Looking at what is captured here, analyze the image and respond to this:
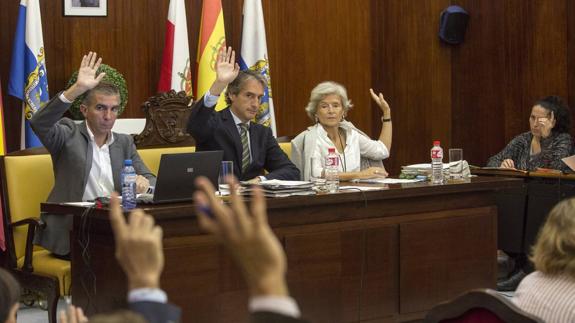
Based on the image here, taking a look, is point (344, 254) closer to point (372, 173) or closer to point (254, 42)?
point (372, 173)

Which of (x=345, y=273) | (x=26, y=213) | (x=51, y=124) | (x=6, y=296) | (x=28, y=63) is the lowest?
(x=345, y=273)

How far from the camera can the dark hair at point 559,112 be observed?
6.88 metres

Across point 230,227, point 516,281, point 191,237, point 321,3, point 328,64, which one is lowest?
point 516,281

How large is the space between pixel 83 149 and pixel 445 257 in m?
2.04

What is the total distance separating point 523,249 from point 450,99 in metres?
2.68

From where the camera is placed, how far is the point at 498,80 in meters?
8.41

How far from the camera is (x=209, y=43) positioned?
717 cm

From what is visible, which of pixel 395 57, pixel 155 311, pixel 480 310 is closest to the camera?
pixel 155 311

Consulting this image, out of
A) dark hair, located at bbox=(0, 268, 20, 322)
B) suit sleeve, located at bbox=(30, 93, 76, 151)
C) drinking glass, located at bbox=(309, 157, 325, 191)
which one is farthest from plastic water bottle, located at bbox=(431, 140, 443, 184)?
dark hair, located at bbox=(0, 268, 20, 322)

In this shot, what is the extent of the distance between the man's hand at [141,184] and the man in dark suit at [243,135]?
474 millimetres

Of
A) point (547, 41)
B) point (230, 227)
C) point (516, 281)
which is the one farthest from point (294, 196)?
point (547, 41)

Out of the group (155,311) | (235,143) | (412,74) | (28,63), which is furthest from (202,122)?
(412,74)

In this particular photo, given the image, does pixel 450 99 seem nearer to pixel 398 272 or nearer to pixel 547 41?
pixel 547 41

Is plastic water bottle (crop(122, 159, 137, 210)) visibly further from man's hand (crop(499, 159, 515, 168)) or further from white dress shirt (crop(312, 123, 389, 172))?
man's hand (crop(499, 159, 515, 168))
